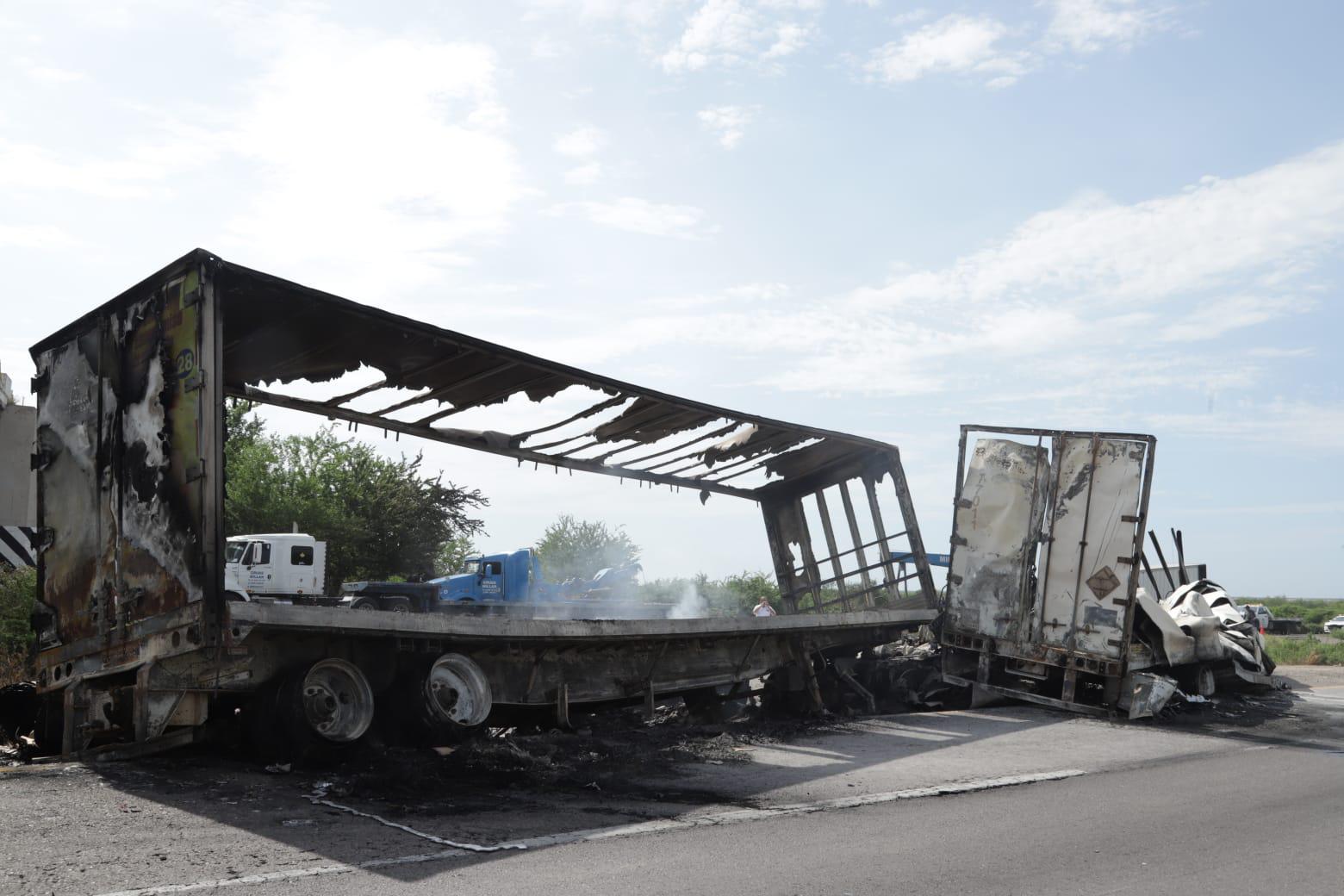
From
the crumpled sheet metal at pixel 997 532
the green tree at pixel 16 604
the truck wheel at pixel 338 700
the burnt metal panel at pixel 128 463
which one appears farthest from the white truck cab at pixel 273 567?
the truck wheel at pixel 338 700

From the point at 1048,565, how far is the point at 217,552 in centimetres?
1014

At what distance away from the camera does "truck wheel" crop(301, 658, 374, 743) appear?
7590 millimetres

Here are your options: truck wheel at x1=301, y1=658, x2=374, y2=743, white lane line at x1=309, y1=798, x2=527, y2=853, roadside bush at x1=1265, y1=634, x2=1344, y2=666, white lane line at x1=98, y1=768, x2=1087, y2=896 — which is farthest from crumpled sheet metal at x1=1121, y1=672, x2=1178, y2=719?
roadside bush at x1=1265, y1=634, x2=1344, y2=666

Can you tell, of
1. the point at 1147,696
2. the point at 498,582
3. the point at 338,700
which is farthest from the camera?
the point at 498,582

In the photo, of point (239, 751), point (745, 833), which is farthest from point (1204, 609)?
point (239, 751)

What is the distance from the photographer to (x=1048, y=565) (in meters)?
13.8

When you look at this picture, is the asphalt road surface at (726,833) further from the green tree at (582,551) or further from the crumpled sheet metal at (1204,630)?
the green tree at (582,551)

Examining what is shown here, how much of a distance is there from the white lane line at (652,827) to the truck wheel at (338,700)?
248cm

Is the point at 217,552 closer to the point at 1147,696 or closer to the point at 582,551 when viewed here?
the point at 1147,696

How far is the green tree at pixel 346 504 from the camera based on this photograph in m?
36.8

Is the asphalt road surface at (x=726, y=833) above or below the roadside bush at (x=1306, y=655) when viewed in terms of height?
above

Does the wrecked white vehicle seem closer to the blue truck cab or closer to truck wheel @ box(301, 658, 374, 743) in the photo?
truck wheel @ box(301, 658, 374, 743)

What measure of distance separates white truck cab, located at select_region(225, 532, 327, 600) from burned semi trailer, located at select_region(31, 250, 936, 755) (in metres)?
18.9

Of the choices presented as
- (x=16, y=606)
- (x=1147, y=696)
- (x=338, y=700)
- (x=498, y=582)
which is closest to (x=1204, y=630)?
(x=1147, y=696)
